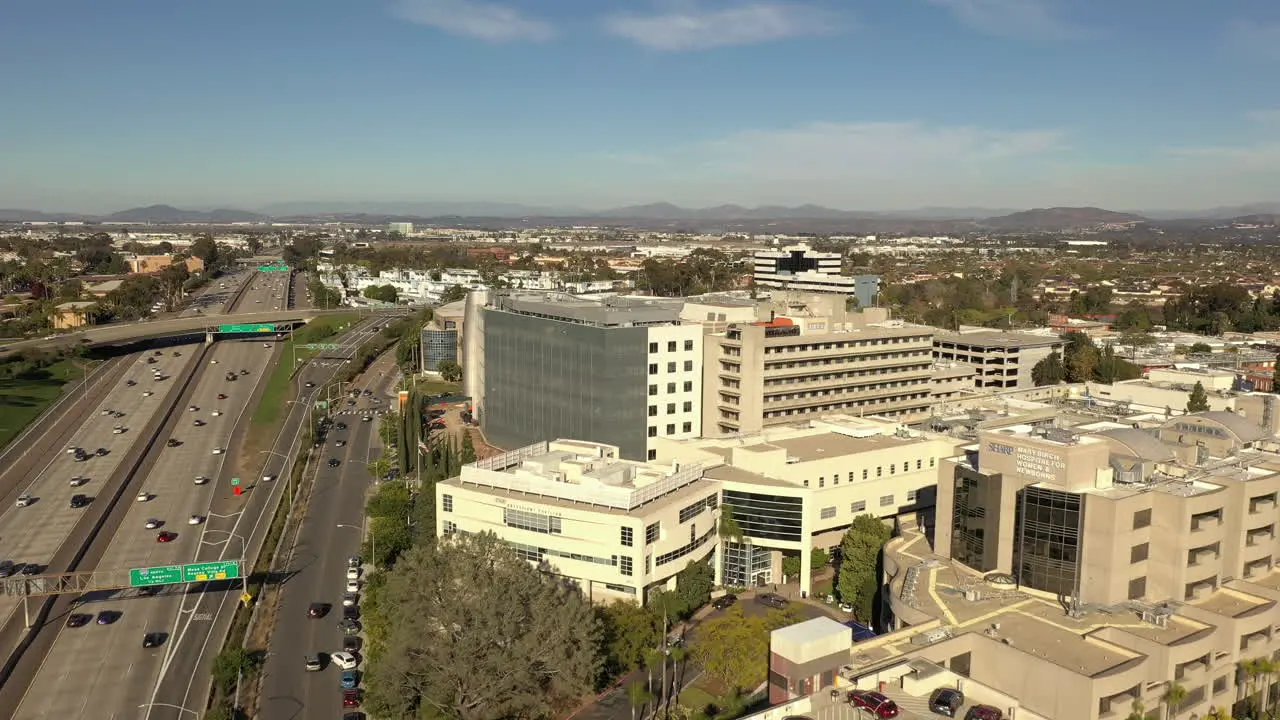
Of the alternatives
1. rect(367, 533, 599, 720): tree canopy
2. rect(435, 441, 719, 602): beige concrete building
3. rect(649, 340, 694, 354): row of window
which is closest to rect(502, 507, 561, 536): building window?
rect(435, 441, 719, 602): beige concrete building

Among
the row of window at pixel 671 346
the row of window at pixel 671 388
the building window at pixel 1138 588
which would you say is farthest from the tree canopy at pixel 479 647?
the row of window at pixel 671 346

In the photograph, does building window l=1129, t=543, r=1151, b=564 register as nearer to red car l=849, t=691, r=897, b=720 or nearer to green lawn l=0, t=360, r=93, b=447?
red car l=849, t=691, r=897, b=720

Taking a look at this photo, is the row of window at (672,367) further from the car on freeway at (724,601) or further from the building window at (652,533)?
the building window at (652,533)

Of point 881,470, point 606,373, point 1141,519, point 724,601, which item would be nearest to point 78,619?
point 724,601

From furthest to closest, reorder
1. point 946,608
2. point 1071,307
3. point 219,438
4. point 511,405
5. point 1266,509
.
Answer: point 1071,307, point 219,438, point 511,405, point 1266,509, point 946,608

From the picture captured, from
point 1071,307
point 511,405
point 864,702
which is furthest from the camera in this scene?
point 1071,307

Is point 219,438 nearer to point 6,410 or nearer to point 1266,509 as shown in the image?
point 6,410

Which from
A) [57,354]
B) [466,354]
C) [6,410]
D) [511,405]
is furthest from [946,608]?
[57,354]
